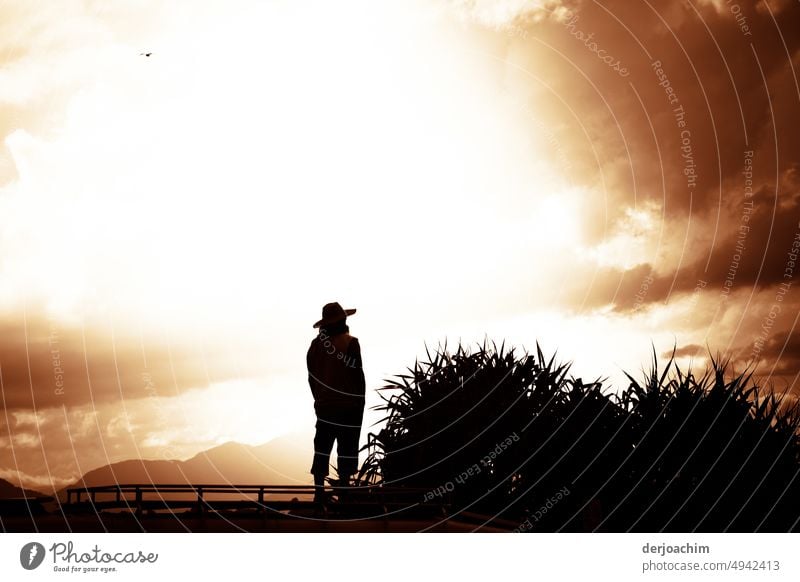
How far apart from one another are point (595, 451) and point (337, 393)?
31.2ft

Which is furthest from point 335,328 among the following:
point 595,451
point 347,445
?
point 595,451

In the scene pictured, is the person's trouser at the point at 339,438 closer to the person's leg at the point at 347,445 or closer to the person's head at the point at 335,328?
the person's leg at the point at 347,445

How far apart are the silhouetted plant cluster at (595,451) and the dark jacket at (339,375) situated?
264 inches

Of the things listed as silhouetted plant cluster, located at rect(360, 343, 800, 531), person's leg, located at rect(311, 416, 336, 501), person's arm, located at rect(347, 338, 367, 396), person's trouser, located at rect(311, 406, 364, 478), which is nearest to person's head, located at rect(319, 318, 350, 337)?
person's arm, located at rect(347, 338, 367, 396)

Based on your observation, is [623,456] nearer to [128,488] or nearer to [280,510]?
[280,510]

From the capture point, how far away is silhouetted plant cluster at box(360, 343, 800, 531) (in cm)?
1892

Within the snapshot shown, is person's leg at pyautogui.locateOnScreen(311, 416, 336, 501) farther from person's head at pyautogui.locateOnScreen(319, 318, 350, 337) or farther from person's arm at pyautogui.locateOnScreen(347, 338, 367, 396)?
person's head at pyautogui.locateOnScreen(319, 318, 350, 337)

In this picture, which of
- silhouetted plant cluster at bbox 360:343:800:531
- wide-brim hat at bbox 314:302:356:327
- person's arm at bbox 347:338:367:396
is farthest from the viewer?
silhouetted plant cluster at bbox 360:343:800:531

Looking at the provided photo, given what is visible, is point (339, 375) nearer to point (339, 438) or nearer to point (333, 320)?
point (333, 320)

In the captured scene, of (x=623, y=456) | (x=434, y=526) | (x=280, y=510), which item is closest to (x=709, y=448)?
(x=623, y=456)

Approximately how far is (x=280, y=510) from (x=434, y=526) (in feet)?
6.19

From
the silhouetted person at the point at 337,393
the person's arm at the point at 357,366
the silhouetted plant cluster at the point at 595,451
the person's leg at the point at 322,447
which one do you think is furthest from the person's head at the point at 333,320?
the silhouetted plant cluster at the point at 595,451

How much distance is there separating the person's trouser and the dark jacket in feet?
0.32

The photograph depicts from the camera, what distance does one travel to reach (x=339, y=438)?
1240 centimetres
